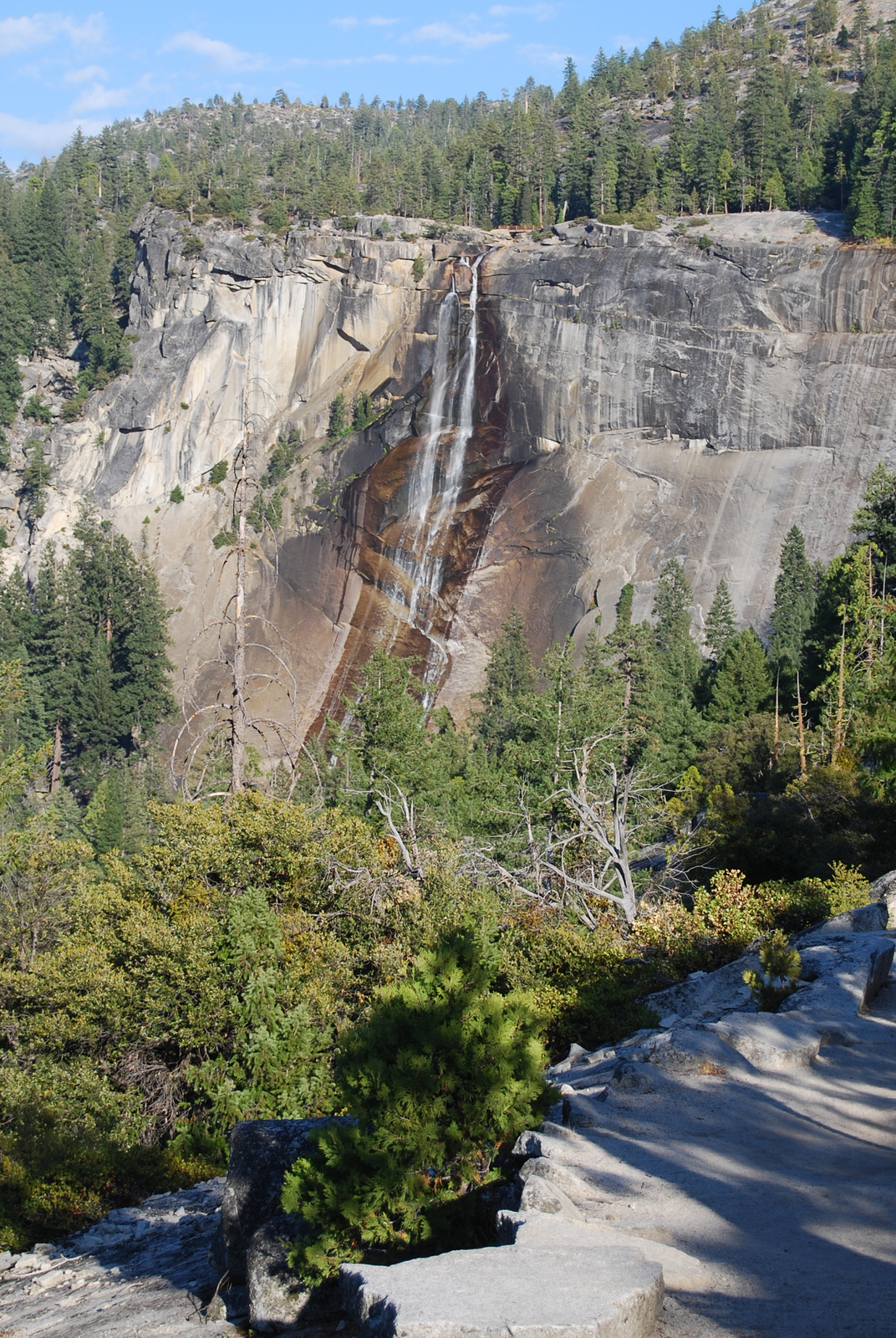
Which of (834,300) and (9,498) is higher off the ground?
(834,300)

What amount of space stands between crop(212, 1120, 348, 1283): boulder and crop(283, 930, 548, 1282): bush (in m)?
0.96

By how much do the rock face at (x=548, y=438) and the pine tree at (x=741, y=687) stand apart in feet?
33.8

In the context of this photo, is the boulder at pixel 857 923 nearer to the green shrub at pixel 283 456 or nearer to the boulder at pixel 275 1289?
the boulder at pixel 275 1289

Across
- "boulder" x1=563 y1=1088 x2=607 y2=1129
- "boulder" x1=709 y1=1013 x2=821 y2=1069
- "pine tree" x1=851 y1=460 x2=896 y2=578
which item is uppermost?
"pine tree" x1=851 y1=460 x2=896 y2=578

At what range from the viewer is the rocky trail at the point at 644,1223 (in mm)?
5043

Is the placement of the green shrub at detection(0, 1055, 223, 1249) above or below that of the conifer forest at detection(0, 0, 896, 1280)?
below

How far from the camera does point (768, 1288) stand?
5.34 meters

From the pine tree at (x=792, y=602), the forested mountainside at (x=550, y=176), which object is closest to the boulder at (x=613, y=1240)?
the pine tree at (x=792, y=602)

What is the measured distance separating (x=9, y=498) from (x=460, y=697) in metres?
36.6

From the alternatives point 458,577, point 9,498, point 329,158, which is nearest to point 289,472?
point 458,577

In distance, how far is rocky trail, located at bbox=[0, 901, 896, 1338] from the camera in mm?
5043

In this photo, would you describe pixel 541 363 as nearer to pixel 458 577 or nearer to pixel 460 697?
pixel 458 577

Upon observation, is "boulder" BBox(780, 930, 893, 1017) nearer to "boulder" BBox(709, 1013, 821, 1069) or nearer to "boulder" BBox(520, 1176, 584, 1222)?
"boulder" BBox(709, 1013, 821, 1069)

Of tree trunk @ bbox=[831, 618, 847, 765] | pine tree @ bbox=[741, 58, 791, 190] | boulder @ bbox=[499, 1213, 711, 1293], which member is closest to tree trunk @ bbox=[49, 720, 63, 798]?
tree trunk @ bbox=[831, 618, 847, 765]
